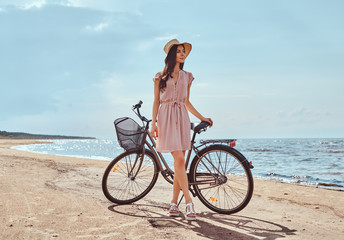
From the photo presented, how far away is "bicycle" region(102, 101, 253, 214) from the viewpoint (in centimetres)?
379

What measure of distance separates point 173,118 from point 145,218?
1239 millimetres

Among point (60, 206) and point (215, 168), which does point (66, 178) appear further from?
point (215, 168)

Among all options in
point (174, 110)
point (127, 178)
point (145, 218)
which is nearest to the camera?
point (145, 218)

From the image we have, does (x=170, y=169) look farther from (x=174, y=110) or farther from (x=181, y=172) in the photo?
(x=174, y=110)

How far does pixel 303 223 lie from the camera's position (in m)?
3.58

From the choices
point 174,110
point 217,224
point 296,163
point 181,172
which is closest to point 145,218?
point 181,172

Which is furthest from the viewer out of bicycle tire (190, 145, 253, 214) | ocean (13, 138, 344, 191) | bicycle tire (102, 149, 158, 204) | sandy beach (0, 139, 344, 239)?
ocean (13, 138, 344, 191)

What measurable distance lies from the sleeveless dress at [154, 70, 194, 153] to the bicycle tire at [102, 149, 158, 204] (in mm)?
725

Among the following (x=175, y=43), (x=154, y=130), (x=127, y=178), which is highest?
(x=175, y=43)

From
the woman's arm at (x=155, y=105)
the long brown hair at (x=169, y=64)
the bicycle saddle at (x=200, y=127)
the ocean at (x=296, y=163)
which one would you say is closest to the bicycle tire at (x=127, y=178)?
the woman's arm at (x=155, y=105)

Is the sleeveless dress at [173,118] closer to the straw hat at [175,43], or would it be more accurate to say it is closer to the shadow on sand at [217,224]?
the straw hat at [175,43]

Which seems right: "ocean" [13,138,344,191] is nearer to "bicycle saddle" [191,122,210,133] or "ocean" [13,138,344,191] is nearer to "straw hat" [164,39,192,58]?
"bicycle saddle" [191,122,210,133]

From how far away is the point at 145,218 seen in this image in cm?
354

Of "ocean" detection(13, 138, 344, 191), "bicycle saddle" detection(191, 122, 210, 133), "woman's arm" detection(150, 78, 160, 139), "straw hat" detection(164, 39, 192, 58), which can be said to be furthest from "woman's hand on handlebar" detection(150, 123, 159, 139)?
"ocean" detection(13, 138, 344, 191)
